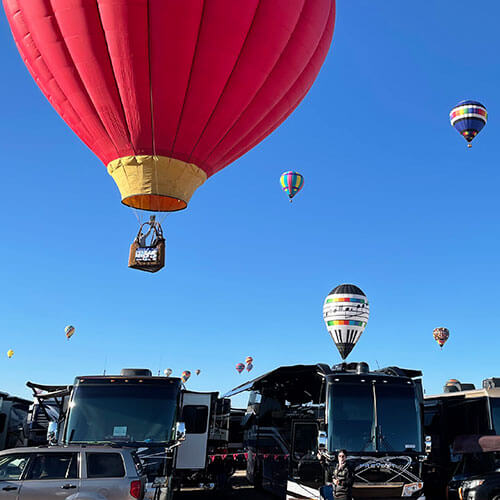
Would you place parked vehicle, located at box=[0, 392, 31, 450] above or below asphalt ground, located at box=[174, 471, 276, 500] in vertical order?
above

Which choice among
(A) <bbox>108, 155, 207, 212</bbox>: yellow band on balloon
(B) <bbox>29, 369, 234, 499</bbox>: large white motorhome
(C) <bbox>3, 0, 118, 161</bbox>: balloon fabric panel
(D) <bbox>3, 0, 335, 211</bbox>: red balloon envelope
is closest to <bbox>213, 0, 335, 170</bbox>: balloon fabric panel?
(D) <bbox>3, 0, 335, 211</bbox>: red balloon envelope

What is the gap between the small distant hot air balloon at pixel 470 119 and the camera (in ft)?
105

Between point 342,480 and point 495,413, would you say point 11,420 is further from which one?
point 495,413

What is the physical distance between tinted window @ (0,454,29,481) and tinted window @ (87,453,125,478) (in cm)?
105

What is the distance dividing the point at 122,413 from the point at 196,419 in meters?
2.46

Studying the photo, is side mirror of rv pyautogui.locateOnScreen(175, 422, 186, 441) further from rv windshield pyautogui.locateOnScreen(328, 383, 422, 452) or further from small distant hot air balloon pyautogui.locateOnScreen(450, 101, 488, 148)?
small distant hot air balloon pyautogui.locateOnScreen(450, 101, 488, 148)

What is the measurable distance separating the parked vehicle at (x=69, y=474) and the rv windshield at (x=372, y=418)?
4.71 metres

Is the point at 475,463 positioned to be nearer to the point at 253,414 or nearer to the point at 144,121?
the point at 253,414

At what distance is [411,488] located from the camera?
12352 mm

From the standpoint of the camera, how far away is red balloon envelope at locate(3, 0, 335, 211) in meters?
17.0

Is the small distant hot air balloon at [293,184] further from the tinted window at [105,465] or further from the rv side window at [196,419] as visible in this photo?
the tinted window at [105,465]

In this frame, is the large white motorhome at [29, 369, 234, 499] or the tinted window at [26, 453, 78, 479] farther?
the large white motorhome at [29, 369, 234, 499]

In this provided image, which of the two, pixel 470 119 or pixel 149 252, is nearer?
pixel 149 252

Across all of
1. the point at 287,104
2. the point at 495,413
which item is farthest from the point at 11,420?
the point at 495,413
